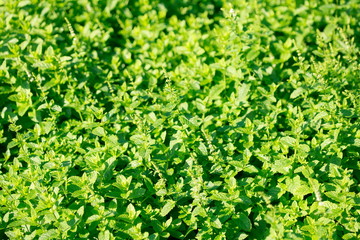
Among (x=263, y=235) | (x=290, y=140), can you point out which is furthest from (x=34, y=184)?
(x=290, y=140)

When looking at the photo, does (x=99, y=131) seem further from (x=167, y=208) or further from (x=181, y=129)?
(x=167, y=208)

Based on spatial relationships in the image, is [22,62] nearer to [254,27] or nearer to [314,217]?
[254,27]

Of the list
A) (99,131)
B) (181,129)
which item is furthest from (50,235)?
(181,129)

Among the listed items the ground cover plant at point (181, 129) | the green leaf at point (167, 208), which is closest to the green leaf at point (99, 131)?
the ground cover plant at point (181, 129)

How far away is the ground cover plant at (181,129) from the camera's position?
2.99 meters

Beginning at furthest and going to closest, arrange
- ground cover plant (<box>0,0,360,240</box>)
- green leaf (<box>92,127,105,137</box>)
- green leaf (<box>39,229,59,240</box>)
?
1. green leaf (<box>92,127,105,137</box>)
2. ground cover plant (<box>0,0,360,240</box>)
3. green leaf (<box>39,229,59,240</box>)

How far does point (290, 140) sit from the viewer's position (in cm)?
328

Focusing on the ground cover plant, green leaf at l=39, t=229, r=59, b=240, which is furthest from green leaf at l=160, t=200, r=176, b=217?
green leaf at l=39, t=229, r=59, b=240

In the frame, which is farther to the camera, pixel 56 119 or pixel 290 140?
pixel 56 119

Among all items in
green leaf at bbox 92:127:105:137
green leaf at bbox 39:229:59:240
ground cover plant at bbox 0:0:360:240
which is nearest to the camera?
green leaf at bbox 39:229:59:240

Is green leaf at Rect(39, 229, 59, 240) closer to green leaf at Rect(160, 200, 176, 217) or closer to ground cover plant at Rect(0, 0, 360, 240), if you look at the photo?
ground cover plant at Rect(0, 0, 360, 240)

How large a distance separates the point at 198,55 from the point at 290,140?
5.05 ft

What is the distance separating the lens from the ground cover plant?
9.82ft

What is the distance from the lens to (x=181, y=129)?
343 centimetres
